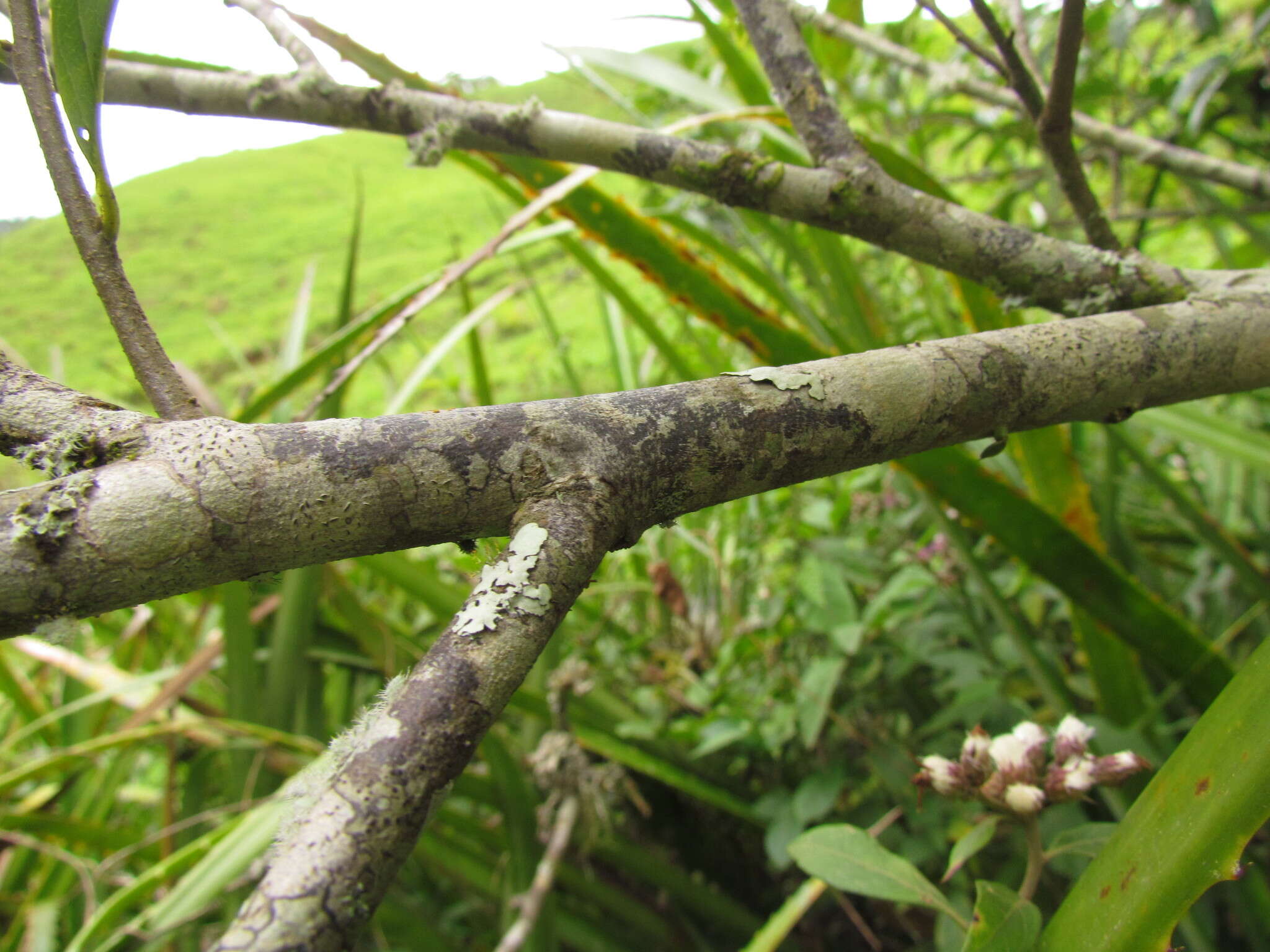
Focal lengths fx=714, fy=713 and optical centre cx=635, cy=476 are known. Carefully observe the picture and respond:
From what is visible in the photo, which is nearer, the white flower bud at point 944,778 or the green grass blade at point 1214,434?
the white flower bud at point 944,778

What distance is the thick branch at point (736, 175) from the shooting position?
1.07 feet

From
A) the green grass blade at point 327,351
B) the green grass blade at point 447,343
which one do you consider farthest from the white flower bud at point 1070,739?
the green grass blade at point 447,343

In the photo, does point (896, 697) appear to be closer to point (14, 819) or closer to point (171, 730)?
point (171, 730)

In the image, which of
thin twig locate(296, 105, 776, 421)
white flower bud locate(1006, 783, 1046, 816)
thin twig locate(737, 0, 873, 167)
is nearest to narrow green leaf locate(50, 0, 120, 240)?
thin twig locate(296, 105, 776, 421)

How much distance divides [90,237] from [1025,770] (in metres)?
0.38

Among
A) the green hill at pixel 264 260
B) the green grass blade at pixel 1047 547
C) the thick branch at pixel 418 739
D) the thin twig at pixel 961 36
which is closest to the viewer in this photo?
the thick branch at pixel 418 739

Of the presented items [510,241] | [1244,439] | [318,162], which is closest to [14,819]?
[510,241]

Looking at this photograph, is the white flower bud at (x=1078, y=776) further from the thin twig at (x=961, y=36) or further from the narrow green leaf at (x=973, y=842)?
the thin twig at (x=961, y=36)

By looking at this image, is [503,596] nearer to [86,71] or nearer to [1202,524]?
[86,71]

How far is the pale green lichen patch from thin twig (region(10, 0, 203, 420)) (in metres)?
0.05

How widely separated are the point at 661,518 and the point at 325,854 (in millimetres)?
115

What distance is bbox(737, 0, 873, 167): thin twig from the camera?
0.33 metres

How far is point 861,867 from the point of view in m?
0.31

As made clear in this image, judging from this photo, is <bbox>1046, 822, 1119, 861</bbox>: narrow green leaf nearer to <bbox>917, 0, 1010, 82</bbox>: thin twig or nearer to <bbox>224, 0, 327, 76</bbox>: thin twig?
<bbox>917, 0, 1010, 82</bbox>: thin twig
